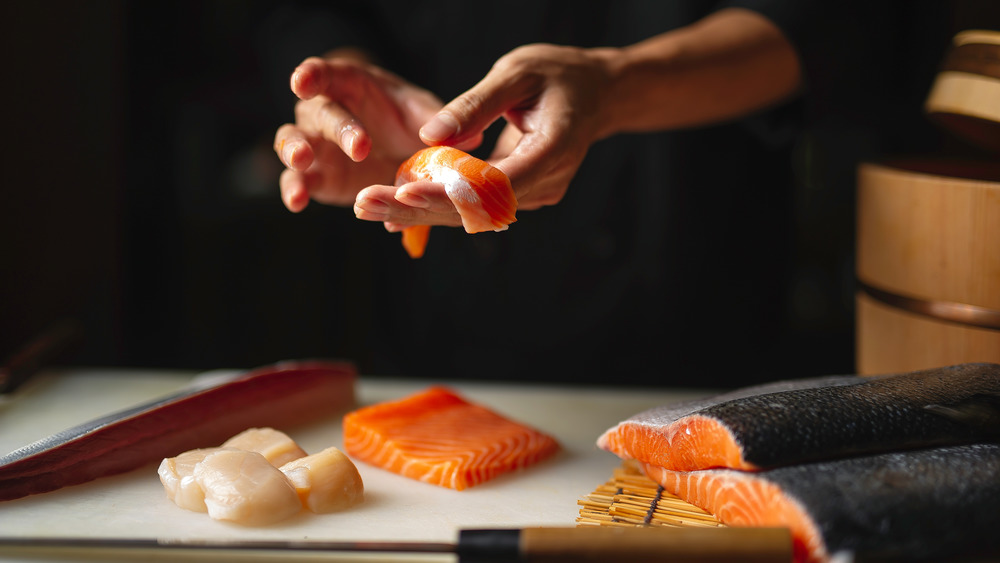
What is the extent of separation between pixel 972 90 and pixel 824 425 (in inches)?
32.2

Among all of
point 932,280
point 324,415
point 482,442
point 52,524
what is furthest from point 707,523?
point 52,524

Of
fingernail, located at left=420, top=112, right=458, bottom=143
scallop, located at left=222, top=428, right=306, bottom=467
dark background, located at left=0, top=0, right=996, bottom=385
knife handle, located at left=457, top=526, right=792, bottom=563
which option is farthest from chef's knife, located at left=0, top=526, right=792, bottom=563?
dark background, located at left=0, top=0, right=996, bottom=385

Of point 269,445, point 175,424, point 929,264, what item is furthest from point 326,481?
point 929,264

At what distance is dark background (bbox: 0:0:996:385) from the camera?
2637 millimetres

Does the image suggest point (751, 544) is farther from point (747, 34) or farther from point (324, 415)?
point (747, 34)

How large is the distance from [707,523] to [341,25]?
171cm

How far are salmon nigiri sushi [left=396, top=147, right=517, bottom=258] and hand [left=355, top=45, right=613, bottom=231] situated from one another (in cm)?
3

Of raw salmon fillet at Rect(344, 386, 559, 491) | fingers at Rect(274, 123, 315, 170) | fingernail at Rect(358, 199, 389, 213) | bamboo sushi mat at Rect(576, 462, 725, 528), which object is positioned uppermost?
fingers at Rect(274, 123, 315, 170)

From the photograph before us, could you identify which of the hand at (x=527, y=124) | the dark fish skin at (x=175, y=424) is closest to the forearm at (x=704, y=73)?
the hand at (x=527, y=124)

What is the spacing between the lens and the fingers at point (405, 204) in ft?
4.13

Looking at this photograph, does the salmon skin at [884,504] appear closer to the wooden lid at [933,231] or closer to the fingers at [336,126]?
the wooden lid at [933,231]

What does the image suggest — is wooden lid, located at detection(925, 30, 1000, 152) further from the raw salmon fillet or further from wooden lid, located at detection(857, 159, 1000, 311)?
the raw salmon fillet

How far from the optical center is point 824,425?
119 centimetres

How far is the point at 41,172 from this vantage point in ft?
8.84
